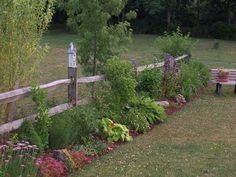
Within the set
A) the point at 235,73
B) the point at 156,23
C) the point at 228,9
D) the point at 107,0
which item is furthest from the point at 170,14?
the point at 107,0

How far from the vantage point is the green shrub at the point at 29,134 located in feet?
23.5

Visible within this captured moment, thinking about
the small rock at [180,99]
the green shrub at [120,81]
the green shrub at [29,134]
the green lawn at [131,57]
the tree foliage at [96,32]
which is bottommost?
the green lawn at [131,57]

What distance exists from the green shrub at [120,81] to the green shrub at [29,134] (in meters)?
2.70

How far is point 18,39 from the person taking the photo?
7.64 meters

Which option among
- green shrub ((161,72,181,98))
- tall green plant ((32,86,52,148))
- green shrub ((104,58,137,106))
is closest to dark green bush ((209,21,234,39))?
green shrub ((161,72,181,98))

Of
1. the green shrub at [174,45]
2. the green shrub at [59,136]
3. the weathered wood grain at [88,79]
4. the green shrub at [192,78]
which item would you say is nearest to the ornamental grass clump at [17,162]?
the green shrub at [59,136]

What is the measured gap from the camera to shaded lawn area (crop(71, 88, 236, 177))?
23.7 feet

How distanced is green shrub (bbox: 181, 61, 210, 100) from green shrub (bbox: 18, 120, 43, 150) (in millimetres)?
6435

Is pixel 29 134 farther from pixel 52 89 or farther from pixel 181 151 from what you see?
pixel 181 151

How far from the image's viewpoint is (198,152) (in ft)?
27.3

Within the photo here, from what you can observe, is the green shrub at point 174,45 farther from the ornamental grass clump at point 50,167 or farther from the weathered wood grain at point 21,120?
the ornamental grass clump at point 50,167

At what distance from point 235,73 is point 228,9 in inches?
1174

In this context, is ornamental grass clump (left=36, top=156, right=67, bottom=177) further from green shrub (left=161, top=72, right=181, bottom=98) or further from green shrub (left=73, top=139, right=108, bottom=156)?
green shrub (left=161, top=72, right=181, bottom=98)

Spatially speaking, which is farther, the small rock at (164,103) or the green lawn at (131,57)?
the green lawn at (131,57)
